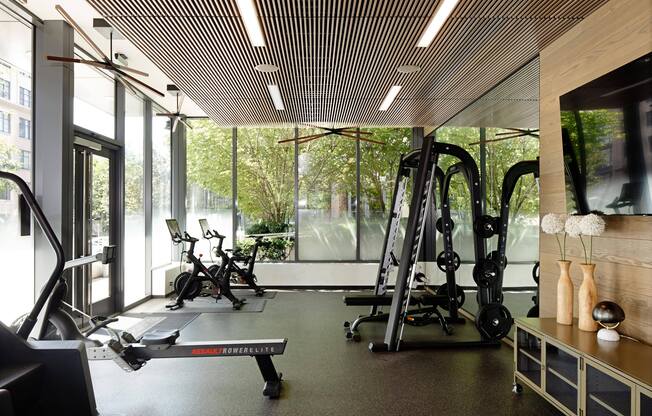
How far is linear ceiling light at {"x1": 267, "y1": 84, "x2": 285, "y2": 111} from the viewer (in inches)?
212

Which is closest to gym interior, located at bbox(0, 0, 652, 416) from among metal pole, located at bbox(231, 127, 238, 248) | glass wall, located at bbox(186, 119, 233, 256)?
glass wall, located at bbox(186, 119, 233, 256)

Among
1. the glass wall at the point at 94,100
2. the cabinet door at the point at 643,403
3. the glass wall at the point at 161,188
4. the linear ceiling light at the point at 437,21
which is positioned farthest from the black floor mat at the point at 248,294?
the cabinet door at the point at 643,403

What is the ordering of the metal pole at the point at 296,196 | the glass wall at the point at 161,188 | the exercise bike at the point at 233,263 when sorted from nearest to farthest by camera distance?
the exercise bike at the point at 233,263 → the glass wall at the point at 161,188 → the metal pole at the point at 296,196

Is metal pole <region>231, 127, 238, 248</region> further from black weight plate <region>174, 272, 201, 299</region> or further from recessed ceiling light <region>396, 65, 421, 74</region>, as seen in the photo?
recessed ceiling light <region>396, 65, 421, 74</region>

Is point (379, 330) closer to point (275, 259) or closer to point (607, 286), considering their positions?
point (607, 286)

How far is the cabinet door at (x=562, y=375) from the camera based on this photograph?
2623 millimetres

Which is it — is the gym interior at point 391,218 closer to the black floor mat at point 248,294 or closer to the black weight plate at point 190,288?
the black weight plate at point 190,288

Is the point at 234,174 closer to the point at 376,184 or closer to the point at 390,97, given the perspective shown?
the point at 376,184

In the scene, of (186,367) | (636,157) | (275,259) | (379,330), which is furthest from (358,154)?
(636,157)

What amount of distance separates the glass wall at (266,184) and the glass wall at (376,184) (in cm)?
155

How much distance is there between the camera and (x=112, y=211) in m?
6.12

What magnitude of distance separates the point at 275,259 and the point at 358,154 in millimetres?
2868

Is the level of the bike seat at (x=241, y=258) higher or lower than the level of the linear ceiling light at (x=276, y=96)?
lower

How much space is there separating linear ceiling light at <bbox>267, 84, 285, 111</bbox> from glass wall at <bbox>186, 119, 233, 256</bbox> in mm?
2772
